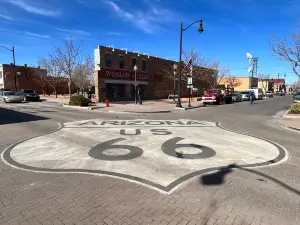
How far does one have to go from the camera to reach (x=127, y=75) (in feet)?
113

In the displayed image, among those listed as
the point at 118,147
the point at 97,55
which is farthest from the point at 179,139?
the point at 97,55

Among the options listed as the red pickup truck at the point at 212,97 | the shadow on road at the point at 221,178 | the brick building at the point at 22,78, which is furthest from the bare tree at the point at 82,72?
the shadow on road at the point at 221,178

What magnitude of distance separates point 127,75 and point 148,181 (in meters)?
29.9

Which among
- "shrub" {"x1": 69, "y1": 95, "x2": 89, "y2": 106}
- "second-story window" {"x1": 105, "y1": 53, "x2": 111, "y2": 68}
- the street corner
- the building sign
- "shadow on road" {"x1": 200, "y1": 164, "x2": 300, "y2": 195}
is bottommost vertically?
"shadow on road" {"x1": 200, "y1": 164, "x2": 300, "y2": 195}

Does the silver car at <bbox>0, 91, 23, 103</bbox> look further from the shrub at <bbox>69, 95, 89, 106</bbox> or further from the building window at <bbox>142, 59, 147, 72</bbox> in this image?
the building window at <bbox>142, 59, 147, 72</bbox>

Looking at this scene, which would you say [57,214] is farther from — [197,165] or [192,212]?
[197,165]

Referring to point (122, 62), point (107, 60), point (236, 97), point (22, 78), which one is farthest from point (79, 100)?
point (22, 78)

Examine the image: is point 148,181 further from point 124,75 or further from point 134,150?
point 124,75

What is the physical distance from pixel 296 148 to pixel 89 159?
6948 millimetres

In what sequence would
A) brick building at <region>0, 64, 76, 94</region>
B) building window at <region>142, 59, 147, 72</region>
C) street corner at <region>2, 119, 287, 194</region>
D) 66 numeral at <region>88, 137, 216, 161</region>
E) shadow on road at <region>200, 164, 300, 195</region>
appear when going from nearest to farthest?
shadow on road at <region>200, 164, 300, 195</region> < street corner at <region>2, 119, 287, 194</region> < 66 numeral at <region>88, 137, 216, 161</region> < building window at <region>142, 59, 147, 72</region> < brick building at <region>0, 64, 76, 94</region>

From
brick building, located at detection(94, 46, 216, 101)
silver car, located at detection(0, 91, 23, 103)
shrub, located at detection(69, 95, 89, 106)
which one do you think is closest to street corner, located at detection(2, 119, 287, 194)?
shrub, located at detection(69, 95, 89, 106)

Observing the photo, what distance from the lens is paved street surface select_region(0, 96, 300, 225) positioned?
12.9ft

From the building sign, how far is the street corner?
20804 mm

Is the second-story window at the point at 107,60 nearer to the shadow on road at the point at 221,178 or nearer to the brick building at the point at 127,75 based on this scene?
the brick building at the point at 127,75
